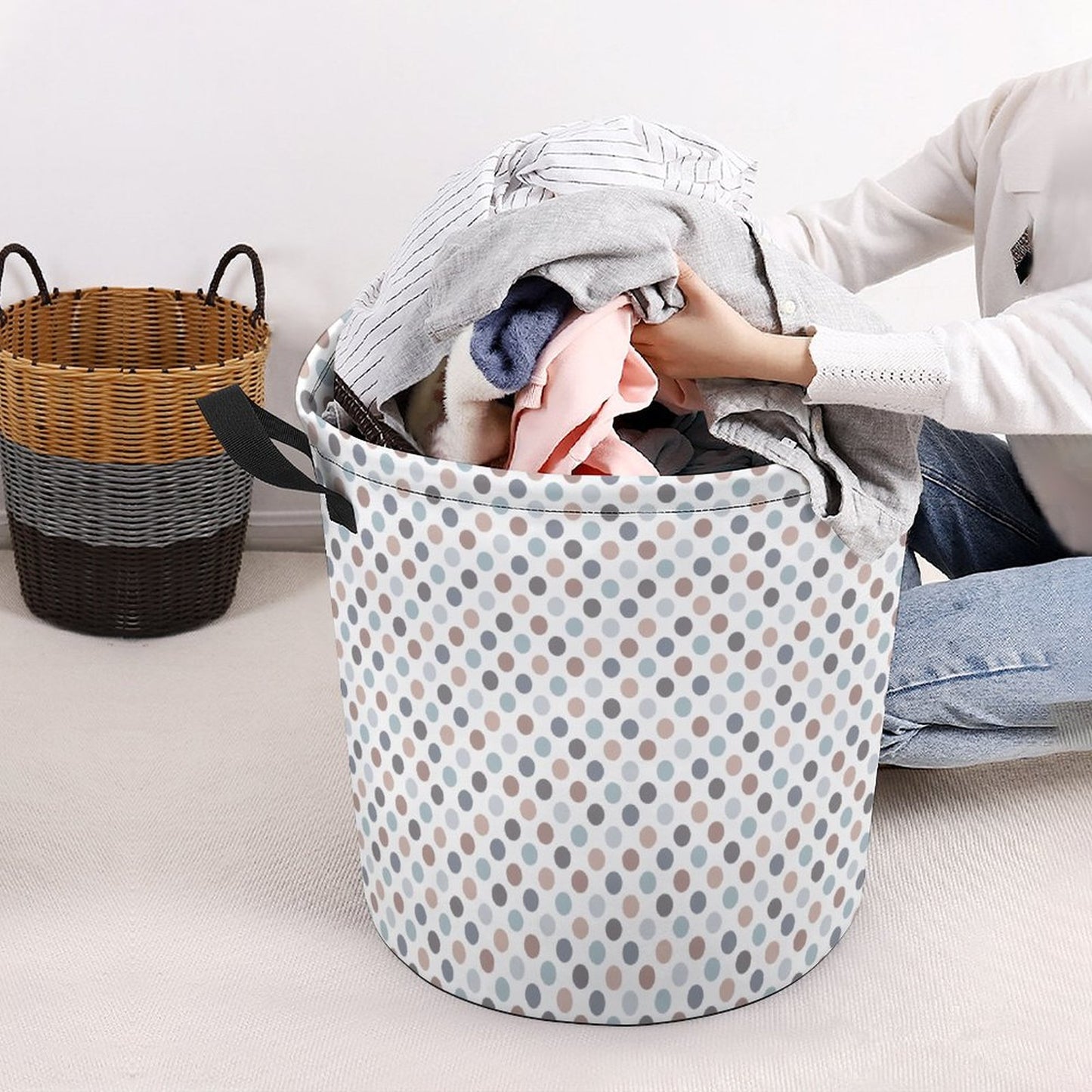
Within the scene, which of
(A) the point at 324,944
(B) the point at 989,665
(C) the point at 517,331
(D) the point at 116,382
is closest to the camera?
(C) the point at 517,331

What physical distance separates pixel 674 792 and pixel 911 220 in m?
0.69

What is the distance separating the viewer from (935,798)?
4.58 feet

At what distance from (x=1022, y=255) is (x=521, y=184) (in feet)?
1.73

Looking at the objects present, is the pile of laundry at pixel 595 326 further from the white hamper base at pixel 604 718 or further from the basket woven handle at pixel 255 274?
the basket woven handle at pixel 255 274

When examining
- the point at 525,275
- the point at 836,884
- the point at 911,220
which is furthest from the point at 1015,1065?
the point at 911,220

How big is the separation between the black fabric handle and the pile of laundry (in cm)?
6

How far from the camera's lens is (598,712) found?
960 mm

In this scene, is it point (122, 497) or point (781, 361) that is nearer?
point (781, 361)

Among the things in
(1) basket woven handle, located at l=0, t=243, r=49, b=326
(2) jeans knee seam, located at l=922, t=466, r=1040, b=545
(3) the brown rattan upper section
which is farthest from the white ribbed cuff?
(1) basket woven handle, located at l=0, t=243, r=49, b=326

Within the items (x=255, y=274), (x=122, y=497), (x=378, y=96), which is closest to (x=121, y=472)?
(x=122, y=497)

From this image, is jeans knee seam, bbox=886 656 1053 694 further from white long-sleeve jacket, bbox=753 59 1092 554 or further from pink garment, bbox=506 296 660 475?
pink garment, bbox=506 296 660 475

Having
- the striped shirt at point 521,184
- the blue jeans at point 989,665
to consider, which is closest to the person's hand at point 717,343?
the striped shirt at point 521,184

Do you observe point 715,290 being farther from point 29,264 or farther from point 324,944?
→ point 29,264

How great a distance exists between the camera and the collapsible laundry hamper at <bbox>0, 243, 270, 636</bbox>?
5.49ft
